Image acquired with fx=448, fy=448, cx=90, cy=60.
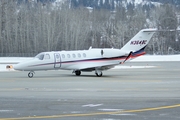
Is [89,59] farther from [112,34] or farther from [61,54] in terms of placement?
[112,34]

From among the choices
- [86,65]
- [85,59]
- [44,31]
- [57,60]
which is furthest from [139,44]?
[44,31]

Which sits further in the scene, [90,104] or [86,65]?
[86,65]

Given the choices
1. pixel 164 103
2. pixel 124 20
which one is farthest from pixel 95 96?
pixel 124 20

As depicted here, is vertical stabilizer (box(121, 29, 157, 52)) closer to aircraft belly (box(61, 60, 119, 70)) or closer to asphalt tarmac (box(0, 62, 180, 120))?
aircraft belly (box(61, 60, 119, 70))

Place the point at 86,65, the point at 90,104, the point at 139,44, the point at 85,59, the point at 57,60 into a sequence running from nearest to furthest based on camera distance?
the point at 90,104, the point at 57,60, the point at 86,65, the point at 85,59, the point at 139,44

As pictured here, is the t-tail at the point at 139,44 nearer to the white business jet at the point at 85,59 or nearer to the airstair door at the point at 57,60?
the white business jet at the point at 85,59

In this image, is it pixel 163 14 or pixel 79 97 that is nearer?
pixel 79 97

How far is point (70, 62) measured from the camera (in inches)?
1186

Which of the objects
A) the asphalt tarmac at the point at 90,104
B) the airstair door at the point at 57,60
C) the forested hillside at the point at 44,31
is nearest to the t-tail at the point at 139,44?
the airstair door at the point at 57,60

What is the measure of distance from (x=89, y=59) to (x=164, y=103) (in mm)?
16517

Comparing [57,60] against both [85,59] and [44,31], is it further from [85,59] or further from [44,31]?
[44,31]

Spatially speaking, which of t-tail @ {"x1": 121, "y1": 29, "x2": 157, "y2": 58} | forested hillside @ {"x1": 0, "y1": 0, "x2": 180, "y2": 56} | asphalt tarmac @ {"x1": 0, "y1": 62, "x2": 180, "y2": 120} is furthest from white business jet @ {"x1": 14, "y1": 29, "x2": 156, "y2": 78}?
forested hillside @ {"x1": 0, "y1": 0, "x2": 180, "y2": 56}

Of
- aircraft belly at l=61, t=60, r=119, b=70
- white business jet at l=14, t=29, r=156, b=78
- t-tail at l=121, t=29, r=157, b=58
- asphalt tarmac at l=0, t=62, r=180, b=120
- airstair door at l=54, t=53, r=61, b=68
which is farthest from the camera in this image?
t-tail at l=121, t=29, r=157, b=58

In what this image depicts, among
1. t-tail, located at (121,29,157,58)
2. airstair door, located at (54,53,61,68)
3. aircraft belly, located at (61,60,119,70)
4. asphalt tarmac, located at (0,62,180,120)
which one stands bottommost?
asphalt tarmac, located at (0,62,180,120)
